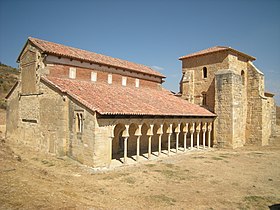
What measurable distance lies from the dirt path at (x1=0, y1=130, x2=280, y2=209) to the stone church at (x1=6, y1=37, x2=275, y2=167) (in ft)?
5.25

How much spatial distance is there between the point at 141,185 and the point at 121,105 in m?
6.24

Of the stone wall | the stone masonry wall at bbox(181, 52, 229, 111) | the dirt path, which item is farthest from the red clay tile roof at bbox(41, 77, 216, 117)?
the stone masonry wall at bbox(181, 52, 229, 111)

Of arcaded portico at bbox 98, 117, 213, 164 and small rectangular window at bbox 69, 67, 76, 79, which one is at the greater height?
small rectangular window at bbox 69, 67, 76, 79

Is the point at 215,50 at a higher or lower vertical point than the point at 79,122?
higher

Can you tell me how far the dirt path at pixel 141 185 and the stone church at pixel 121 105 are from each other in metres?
Answer: 1.60

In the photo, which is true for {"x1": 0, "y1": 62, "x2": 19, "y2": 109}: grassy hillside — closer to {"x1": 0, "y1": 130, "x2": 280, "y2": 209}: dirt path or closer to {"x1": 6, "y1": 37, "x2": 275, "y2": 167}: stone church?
{"x1": 6, "y1": 37, "x2": 275, "y2": 167}: stone church

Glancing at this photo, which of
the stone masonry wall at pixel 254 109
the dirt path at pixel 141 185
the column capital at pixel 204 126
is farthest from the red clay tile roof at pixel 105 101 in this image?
the stone masonry wall at pixel 254 109

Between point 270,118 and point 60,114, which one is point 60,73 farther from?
point 270,118

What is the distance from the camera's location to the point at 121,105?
50.5 ft

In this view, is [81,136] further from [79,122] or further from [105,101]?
[105,101]

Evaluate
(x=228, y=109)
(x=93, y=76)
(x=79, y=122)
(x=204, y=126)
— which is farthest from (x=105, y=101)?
(x=228, y=109)

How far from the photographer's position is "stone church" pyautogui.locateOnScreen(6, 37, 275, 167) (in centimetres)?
1414

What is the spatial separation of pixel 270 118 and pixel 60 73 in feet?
82.1

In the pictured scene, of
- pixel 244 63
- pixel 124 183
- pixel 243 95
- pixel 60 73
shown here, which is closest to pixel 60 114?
pixel 60 73
